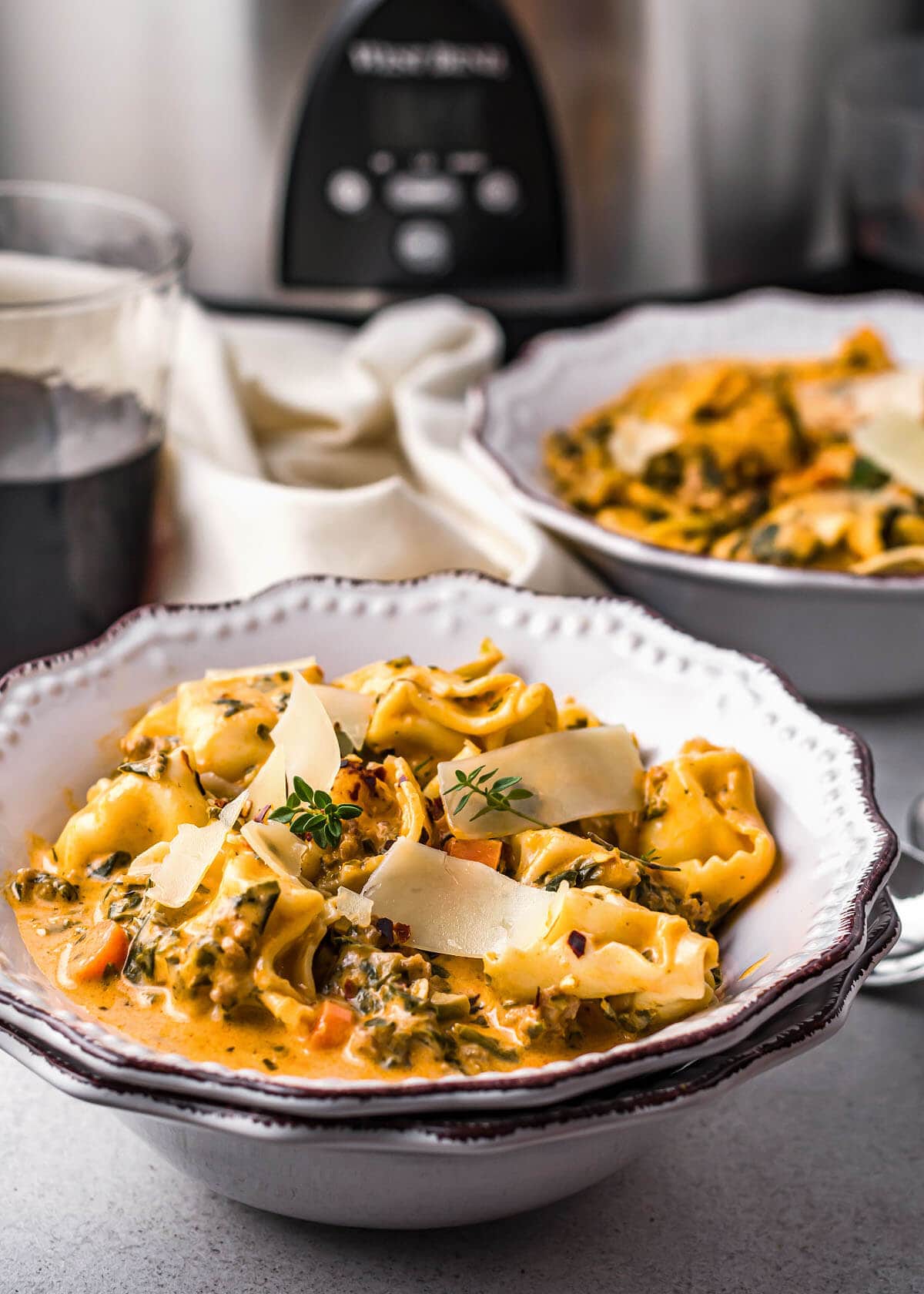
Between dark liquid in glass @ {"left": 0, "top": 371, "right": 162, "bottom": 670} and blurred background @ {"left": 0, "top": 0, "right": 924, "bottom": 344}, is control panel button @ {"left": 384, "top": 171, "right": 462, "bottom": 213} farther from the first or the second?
dark liquid in glass @ {"left": 0, "top": 371, "right": 162, "bottom": 670}

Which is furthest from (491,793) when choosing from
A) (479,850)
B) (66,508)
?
(66,508)

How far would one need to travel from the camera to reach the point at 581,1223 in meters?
1.34

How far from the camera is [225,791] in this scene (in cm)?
154

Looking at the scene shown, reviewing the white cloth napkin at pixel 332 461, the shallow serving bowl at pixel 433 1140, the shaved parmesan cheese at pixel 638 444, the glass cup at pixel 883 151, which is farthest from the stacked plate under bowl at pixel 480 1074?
the glass cup at pixel 883 151

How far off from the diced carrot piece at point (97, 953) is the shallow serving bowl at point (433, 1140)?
0.14m

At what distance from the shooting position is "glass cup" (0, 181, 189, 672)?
199cm

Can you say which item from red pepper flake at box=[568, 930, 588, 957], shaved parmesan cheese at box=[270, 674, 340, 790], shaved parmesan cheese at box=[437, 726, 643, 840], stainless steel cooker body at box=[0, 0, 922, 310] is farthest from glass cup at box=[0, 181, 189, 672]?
red pepper flake at box=[568, 930, 588, 957]

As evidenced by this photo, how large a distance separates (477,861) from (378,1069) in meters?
0.27

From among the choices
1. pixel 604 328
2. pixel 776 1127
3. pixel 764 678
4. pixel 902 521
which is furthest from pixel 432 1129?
pixel 604 328

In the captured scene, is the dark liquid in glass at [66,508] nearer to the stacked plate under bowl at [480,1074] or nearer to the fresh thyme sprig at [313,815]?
the stacked plate under bowl at [480,1074]

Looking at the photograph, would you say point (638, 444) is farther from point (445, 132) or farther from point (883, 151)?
point (883, 151)

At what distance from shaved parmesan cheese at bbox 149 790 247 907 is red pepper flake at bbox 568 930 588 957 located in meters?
0.32

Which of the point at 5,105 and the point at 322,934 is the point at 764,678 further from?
the point at 5,105

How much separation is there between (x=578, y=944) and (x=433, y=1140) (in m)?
0.25
